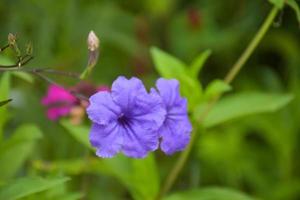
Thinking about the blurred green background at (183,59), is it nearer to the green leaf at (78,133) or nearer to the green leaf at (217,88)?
the green leaf at (78,133)

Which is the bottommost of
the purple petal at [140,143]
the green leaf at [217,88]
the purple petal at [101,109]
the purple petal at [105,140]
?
the green leaf at [217,88]

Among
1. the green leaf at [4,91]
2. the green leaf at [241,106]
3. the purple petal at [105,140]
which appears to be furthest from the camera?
the green leaf at [241,106]

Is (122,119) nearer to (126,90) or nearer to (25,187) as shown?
(126,90)

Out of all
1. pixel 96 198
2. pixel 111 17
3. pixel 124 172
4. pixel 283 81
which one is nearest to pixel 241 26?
pixel 283 81

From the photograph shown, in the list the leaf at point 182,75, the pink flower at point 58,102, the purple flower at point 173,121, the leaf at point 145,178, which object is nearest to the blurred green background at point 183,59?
the pink flower at point 58,102

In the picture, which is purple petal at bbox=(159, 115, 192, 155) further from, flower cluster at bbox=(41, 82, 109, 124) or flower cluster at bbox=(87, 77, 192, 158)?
flower cluster at bbox=(41, 82, 109, 124)

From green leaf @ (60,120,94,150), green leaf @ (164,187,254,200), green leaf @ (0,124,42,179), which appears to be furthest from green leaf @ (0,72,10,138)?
green leaf @ (164,187,254,200)

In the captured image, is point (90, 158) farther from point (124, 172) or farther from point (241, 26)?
point (241, 26)
